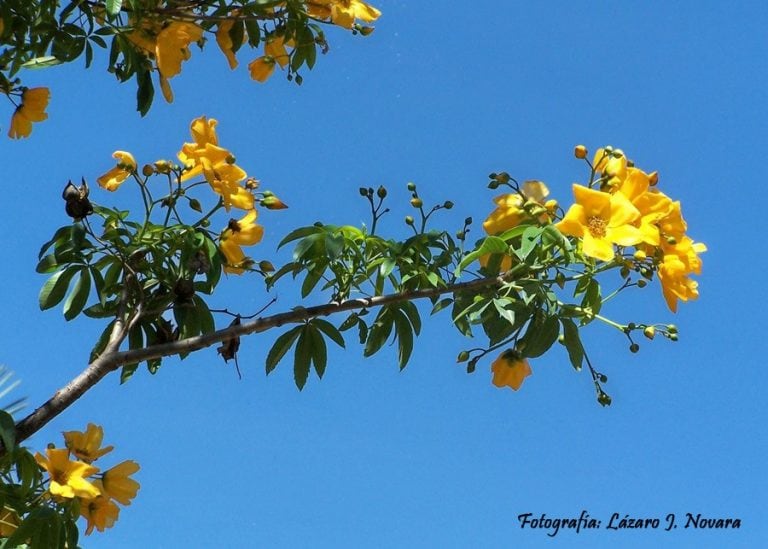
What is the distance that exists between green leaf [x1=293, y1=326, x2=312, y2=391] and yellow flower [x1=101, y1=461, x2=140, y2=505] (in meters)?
0.33

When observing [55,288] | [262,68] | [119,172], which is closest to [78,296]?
[55,288]

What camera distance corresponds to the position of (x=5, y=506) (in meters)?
1.77

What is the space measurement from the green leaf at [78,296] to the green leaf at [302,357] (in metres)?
0.44

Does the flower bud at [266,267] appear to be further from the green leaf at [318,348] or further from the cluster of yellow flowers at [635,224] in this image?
the cluster of yellow flowers at [635,224]

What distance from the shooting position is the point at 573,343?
6.09ft

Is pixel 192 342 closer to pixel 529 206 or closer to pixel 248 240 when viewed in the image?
pixel 248 240

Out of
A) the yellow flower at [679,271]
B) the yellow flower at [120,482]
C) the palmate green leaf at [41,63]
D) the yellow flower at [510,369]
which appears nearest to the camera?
the yellow flower at [679,271]

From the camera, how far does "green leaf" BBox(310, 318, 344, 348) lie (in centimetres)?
195

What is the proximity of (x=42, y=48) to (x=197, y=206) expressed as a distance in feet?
1.96

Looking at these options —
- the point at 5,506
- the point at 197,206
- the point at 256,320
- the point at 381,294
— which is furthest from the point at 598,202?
the point at 5,506

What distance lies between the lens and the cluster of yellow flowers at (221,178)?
1996 millimetres

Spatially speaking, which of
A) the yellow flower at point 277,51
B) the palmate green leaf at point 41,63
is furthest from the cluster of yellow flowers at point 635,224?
the palmate green leaf at point 41,63

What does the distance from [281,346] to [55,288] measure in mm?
455

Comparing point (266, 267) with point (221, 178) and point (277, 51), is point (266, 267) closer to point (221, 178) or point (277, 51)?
point (221, 178)
